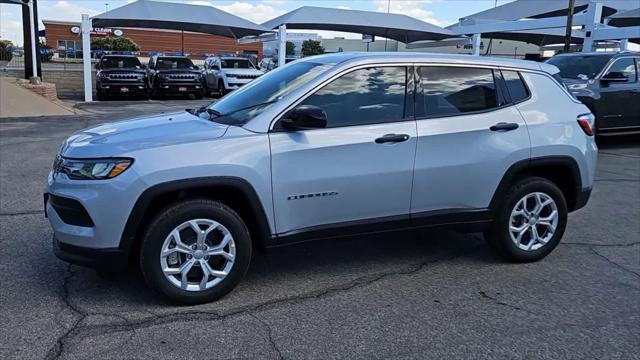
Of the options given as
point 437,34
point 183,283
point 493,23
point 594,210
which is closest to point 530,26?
point 493,23

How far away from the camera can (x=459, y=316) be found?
3836 mm

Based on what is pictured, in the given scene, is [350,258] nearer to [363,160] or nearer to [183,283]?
[363,160]

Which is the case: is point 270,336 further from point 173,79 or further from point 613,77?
point 173,79

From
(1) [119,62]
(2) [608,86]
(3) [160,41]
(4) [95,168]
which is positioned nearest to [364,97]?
(4) [95,168]

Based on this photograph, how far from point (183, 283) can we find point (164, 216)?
1.58ft

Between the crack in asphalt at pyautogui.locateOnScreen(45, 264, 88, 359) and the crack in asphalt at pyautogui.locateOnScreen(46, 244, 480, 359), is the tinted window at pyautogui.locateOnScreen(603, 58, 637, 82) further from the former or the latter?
the crack in asphalt at pyautogui.locateOnScreen(45, 264, 88, 359)

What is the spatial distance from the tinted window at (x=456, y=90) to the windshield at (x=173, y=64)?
67.7ft

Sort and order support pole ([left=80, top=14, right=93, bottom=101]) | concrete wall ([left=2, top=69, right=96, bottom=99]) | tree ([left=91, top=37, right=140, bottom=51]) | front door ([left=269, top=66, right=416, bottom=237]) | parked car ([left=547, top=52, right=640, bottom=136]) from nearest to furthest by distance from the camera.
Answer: front door ([left=269, top=66, right=416, bottom=237]) < parked car ([left=547, top=52, right=640, bottom=136]) < support pole ([left=80, top=14, right=93, bottom=101]) < concrete wall ([left=2, top=69, right=96, bottom=99]) < tree ([left=91, top=37, right=140, bottom=51])

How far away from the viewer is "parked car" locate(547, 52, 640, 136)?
10.9 meters

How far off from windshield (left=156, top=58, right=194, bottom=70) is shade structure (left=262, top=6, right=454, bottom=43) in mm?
9194

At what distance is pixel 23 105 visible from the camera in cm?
1638

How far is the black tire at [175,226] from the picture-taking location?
370 cm

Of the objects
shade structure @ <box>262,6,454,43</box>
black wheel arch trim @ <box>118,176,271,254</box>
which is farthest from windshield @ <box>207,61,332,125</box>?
shade structure @ <box>262,6,454,43</box>

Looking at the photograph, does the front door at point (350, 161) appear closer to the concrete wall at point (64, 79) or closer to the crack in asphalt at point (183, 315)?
the crack in asphalt at point (183, 315)
